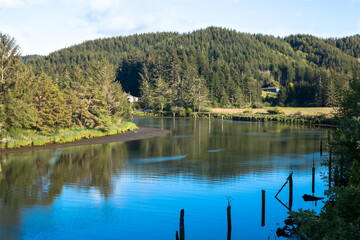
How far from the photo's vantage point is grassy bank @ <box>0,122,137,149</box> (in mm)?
44844

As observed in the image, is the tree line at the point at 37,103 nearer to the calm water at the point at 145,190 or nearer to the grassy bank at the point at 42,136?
the grassy bank at the point at 42,136

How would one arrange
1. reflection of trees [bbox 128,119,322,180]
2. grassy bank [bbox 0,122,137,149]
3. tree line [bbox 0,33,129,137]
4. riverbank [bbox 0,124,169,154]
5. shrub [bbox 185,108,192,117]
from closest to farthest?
reflection of trees [bbox 128,119,322,180] → tree line [bbox 0,33,129,137] → grassy bank [bbox 0,122,137,149] → riverbank [bbox 0,124,169,154] → shrub [bbox 185,108,192,117]

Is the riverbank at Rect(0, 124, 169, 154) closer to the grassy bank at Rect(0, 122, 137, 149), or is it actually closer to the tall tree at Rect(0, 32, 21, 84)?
the grassy bank at Rect(0, 122, 137, 149)

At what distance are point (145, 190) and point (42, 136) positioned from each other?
2647 centimetres

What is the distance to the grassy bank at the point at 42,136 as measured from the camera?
147ft

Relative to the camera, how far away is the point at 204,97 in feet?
426

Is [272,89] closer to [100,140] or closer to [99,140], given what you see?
[100,140]

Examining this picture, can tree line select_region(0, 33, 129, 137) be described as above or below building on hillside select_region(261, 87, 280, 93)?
below

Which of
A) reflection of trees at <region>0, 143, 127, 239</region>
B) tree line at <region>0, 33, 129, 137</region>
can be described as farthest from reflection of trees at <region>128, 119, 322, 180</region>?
tree line at <region>0, 33, 129, 137</region>

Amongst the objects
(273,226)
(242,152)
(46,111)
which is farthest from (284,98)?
(273,226)

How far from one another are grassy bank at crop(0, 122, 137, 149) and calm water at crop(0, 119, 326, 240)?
3558 mm

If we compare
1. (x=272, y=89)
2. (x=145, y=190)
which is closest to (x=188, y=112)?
(x=272, y=89)

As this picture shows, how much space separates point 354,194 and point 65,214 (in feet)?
56.4

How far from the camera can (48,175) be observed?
33562mm
